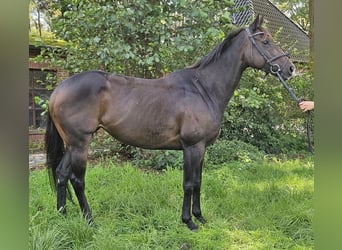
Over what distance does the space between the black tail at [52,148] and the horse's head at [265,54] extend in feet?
6.40

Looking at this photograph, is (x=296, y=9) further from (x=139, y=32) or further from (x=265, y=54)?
(x=265, y=54)

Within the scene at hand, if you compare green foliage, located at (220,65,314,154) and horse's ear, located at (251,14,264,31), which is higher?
horse's ear, located at (251,14,264,31)

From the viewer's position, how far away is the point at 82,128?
2975 millimetres

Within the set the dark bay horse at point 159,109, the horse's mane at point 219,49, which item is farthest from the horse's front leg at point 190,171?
the horse's mane at point 219,49

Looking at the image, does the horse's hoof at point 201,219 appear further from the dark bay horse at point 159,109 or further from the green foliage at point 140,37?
the green foliage at point 140,37

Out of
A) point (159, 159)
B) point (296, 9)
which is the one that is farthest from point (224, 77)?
point (296, 9)

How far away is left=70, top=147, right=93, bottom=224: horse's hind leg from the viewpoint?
299cm

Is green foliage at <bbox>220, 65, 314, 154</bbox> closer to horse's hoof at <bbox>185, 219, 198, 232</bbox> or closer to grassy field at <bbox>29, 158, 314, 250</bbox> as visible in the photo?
grassy field at <bbox>29, 158, 314, 250</bbox>

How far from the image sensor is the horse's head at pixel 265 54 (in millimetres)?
3133

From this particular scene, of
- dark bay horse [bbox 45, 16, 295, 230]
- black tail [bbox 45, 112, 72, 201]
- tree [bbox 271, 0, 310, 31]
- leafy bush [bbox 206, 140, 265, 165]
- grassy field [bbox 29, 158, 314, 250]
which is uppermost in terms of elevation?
tree [bbox 271, 0, 310, 31]

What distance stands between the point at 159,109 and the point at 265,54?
1.10 metres

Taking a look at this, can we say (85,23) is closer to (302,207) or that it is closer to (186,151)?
(186,151)

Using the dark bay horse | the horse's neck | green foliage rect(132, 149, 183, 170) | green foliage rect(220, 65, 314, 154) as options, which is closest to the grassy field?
the dark bay horse

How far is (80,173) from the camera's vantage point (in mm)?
3031
